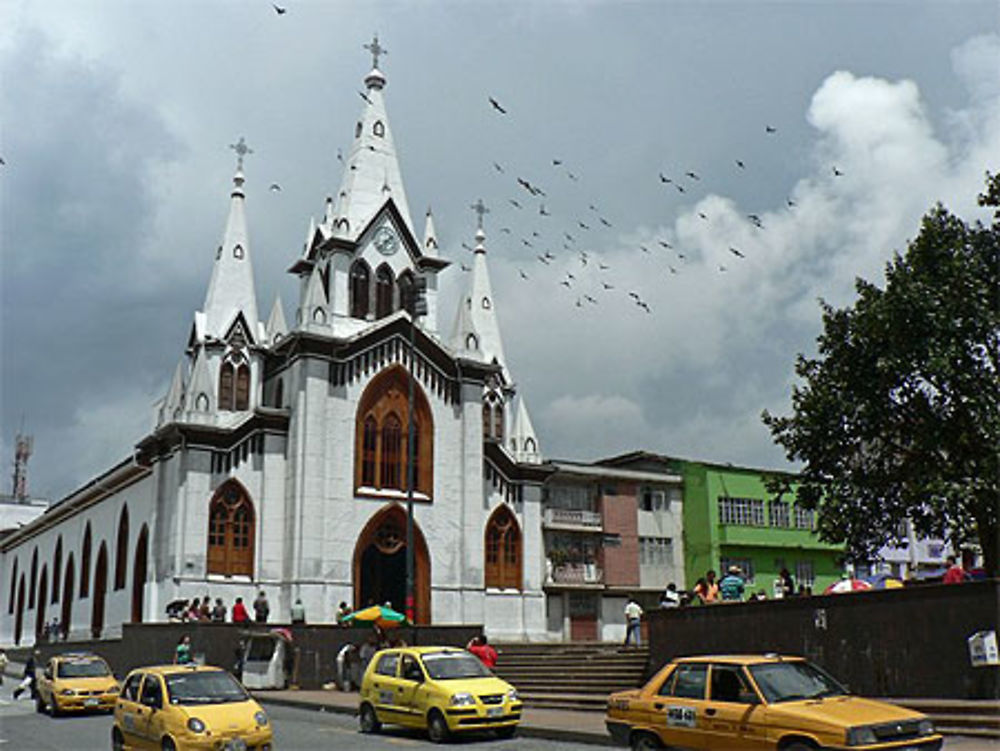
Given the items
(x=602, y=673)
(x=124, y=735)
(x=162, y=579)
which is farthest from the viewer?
(x=162, y=579)

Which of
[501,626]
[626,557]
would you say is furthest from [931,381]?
[626,557]

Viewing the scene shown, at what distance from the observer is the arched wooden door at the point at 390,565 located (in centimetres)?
4119

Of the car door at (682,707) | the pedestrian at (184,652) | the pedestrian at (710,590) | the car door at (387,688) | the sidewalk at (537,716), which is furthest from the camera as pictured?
the pedestrian at (184,652)

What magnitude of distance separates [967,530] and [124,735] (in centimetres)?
2119

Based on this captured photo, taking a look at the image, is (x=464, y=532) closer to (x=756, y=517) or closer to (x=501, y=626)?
(x=501, y=626)

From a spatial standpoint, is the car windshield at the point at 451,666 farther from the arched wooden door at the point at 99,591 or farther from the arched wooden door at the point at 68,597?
the arched wooden door at the point at 68,597

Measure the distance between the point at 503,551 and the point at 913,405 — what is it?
2099cm

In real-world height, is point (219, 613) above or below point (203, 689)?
above

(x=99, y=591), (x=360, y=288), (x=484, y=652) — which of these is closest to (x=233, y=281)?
(x=360, y=288)

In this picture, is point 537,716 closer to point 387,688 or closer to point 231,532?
point 387,688

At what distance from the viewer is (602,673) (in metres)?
25.6

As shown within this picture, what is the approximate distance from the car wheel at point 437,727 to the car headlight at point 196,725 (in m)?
4.50

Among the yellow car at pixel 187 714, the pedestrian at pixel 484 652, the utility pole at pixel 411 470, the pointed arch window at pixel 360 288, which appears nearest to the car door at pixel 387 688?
the yellow car at pixel 187 714

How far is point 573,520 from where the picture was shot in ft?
167
